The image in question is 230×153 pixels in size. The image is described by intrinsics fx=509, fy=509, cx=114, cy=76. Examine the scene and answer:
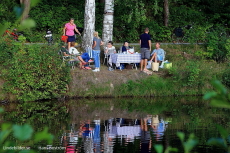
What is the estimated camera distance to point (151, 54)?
1903 centimetres

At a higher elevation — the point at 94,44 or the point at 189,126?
the point at 94,44

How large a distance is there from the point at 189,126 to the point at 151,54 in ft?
23.1

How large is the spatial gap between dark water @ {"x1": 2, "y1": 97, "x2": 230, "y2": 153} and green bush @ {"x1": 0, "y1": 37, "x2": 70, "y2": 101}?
467mm

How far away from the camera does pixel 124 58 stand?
18.1 metres

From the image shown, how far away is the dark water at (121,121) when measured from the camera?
10.1 meters

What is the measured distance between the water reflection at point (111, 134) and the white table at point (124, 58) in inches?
170

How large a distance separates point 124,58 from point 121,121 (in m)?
5.06

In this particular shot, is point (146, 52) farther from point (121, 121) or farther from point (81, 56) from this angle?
point (121, 121)

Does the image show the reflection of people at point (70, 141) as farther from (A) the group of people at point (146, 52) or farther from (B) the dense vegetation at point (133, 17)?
(B) the dense vegetation at point (133, 17)

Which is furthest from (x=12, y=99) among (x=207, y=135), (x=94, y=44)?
(x=207, y=135)

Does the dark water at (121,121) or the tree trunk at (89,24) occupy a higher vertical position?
the tree trunk at (89,24)

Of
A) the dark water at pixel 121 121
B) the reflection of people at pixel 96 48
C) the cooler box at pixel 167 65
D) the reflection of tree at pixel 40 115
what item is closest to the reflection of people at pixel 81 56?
the reflection of people at pixel 96 48

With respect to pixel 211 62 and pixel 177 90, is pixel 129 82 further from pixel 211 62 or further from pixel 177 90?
pixel 211 62

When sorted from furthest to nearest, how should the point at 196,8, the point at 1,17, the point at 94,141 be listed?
the point at 196,8, the point at 1,17, the point at 94,141
